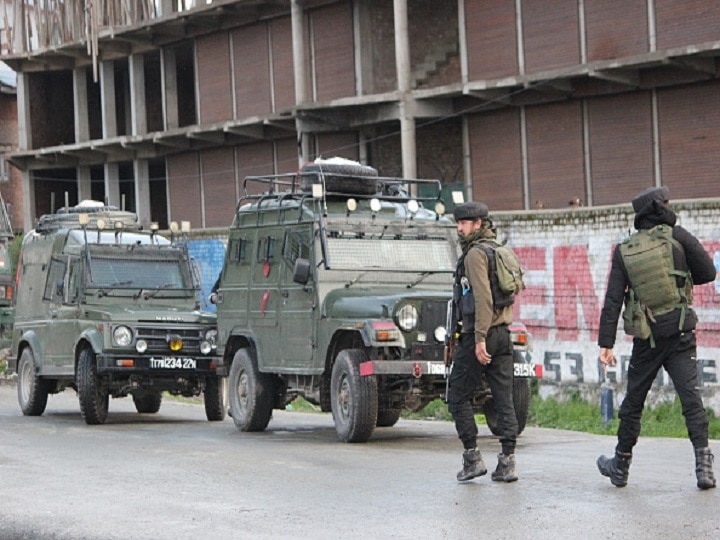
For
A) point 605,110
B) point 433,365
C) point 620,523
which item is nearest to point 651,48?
point 605,110

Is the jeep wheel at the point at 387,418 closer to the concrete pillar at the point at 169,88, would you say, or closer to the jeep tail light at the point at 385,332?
the jeep tail light at the point at 385,332

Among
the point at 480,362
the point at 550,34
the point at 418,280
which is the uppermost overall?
the point at 550,34

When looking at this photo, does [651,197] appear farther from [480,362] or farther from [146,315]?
[146,315]

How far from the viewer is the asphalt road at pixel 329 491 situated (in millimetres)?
9383

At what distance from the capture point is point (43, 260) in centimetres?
2225

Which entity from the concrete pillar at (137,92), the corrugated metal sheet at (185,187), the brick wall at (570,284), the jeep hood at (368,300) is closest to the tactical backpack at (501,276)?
the jeep hood at (368,300)

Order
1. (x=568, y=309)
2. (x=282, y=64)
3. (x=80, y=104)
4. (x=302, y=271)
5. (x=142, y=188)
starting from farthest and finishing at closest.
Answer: (x=80, y=104) < (x=142, y=188) < (x=282, y=64) < (x=568, y=309) < (x=302, y=271)

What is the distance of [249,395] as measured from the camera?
17547 mm

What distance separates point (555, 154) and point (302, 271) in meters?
16.2

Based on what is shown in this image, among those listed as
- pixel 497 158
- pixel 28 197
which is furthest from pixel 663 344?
pixel 28 197

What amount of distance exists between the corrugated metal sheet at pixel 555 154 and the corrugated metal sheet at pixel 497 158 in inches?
16.5

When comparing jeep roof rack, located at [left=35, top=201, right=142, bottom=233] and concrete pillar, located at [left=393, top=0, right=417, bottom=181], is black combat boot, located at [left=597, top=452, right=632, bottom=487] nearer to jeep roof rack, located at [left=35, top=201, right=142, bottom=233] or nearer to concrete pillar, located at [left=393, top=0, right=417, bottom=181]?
jeep roof rack, located at [left=35, top=201, right=142, bottom=233]

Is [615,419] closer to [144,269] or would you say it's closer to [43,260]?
[144,269]

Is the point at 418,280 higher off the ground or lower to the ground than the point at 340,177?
lower
